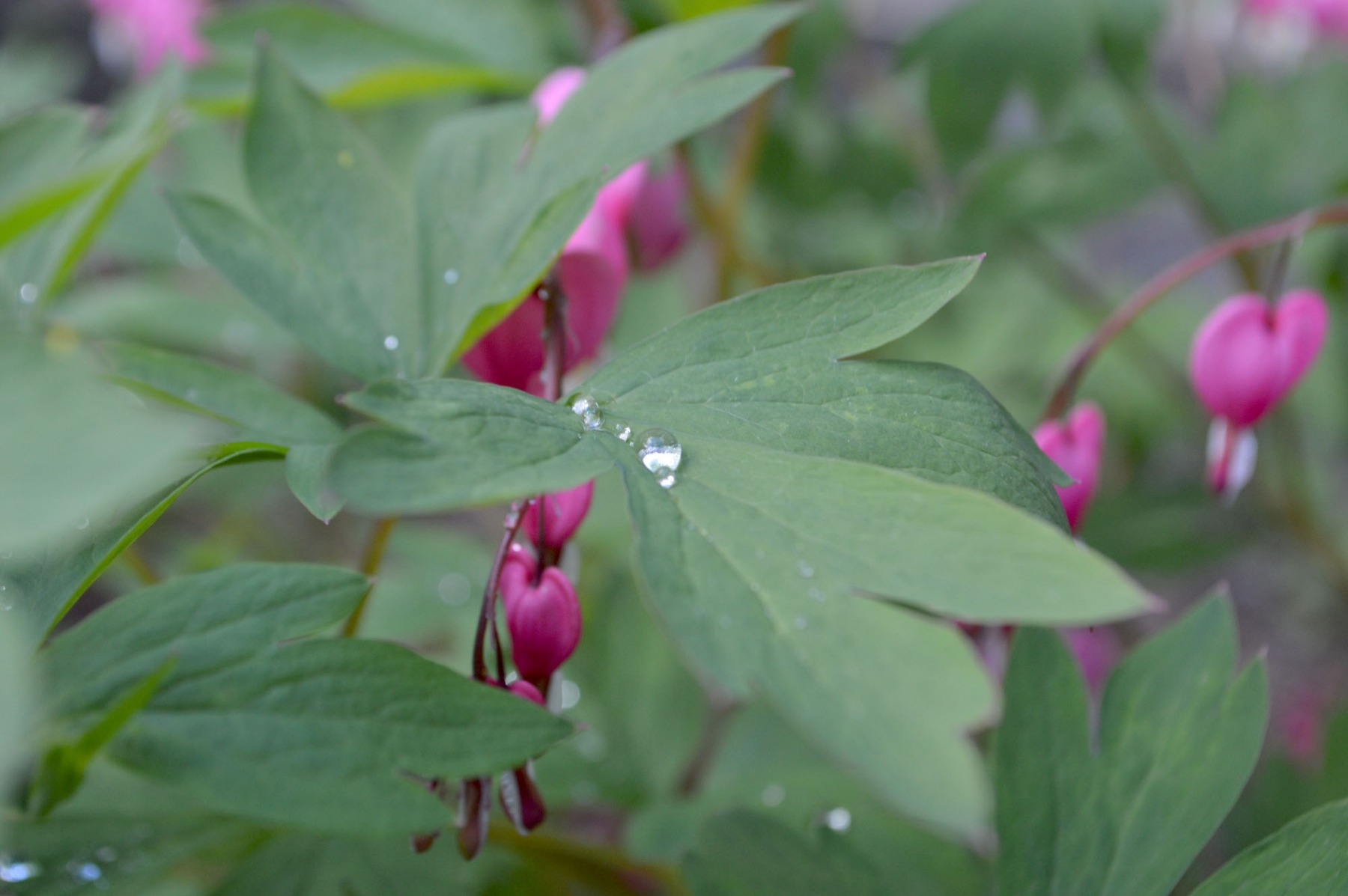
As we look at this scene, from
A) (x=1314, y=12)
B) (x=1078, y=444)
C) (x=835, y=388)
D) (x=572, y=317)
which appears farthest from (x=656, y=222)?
(x=1314, y=12)

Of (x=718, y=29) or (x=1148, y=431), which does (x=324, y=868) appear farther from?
(x=1148, y=431)

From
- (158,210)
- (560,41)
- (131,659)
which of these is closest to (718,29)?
(131,659)

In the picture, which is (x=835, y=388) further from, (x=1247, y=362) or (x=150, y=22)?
(x=150, y=22)

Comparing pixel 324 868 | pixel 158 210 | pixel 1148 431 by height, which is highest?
pixel 158 210

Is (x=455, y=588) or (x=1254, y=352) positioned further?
(x=455, y=588)

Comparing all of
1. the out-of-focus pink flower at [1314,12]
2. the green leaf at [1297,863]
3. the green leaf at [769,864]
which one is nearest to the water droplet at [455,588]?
the green leaf at [769,864]

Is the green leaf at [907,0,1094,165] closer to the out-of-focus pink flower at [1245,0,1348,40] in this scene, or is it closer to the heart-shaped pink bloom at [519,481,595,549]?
the heart-shaped pink bloom at [519,481,595,549]
